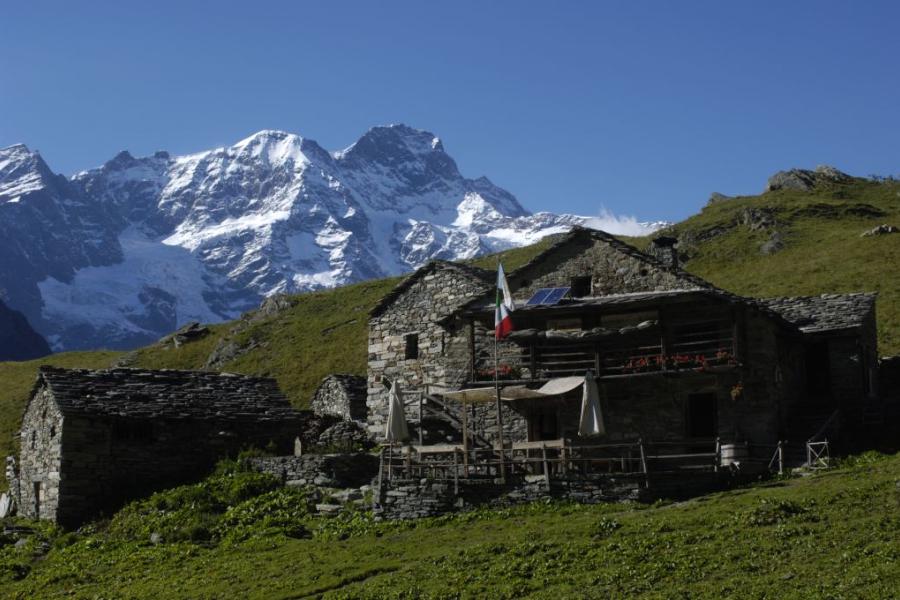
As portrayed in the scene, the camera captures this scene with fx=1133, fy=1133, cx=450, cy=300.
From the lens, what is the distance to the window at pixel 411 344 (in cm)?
4241

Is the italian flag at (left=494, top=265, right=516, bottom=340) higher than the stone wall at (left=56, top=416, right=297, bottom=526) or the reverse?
higher

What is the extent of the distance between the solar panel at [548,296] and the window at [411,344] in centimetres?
570

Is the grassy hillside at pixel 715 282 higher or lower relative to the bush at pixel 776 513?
higher

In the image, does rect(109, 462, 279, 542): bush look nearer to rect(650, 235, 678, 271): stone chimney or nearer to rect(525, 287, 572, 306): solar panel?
rect(525, 287, 572, 306): solar panel

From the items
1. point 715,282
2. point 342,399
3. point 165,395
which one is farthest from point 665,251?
point 715,282

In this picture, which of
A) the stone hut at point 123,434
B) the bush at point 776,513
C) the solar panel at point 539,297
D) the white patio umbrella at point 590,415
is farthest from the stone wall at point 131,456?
the bush at point 776,513

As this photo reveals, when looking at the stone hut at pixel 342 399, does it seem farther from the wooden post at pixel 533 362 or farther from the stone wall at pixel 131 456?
the wooden post at pixel 533 362

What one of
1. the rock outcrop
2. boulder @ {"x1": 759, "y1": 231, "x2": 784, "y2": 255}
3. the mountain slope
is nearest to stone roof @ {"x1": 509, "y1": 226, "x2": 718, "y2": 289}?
the mountain slope

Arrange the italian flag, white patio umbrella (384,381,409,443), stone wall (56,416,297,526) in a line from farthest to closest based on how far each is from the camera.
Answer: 1. stone wall (56,416,297,526)
2. the italian flag
3. white patio umbrella (384,381,409,443)

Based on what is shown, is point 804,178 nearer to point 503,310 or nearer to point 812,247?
point 812,247

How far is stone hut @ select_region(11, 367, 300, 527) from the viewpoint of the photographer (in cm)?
3694

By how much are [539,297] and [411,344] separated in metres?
6.30

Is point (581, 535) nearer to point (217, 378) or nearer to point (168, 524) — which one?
point (168, 524)

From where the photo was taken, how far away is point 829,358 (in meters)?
39.6
